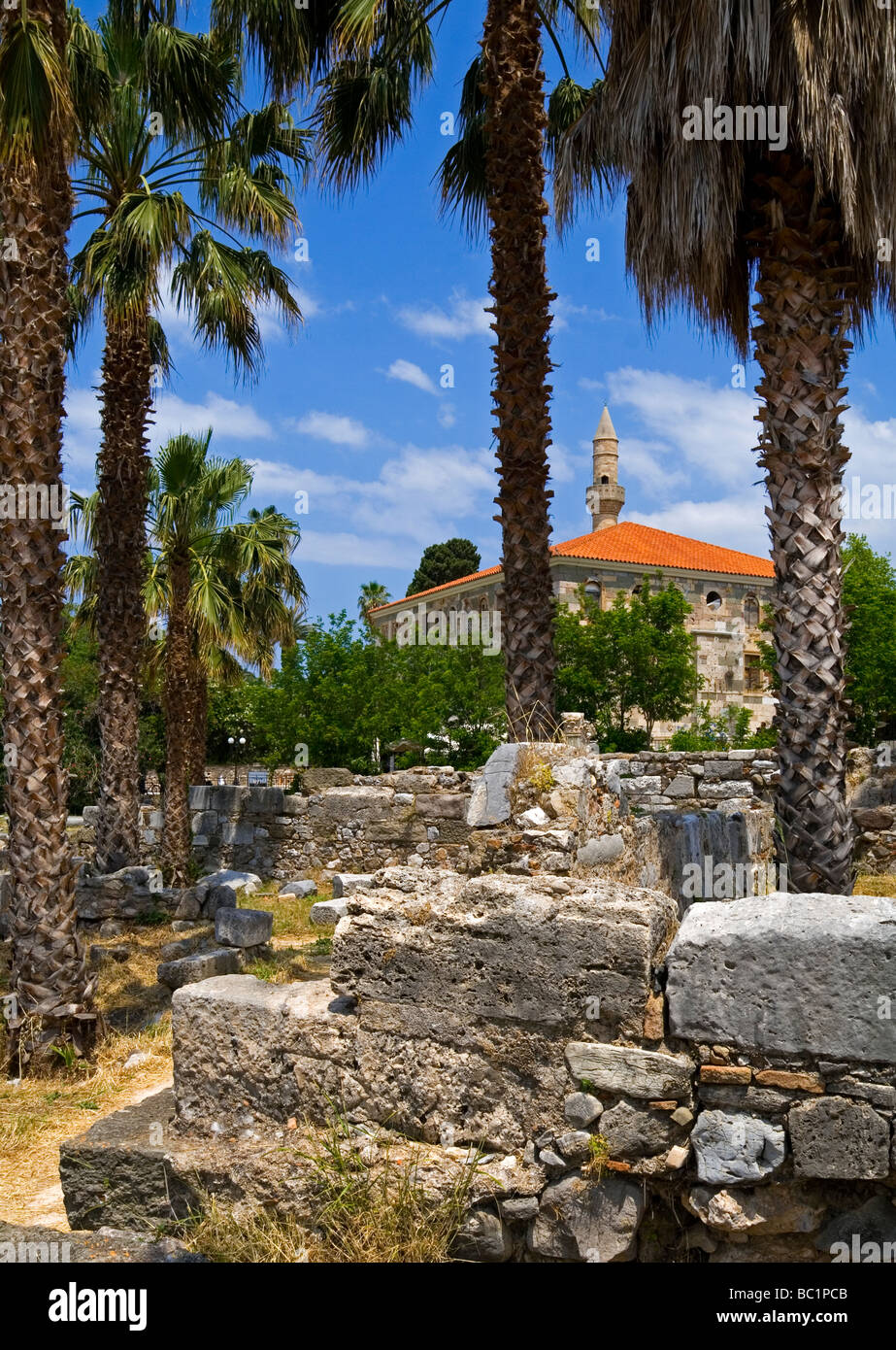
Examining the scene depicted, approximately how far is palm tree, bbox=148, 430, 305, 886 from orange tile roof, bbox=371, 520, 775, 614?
17525mm

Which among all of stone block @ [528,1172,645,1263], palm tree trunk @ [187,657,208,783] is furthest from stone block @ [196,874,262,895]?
stone block @ [528,1172,645,1263]

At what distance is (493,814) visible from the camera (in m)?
5.04

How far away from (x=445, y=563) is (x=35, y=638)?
42.4 metres

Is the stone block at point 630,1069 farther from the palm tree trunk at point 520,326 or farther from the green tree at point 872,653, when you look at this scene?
the green tree at point 872,653

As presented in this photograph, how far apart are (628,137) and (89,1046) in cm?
720

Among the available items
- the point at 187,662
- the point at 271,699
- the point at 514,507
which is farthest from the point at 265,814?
the point at 514,507

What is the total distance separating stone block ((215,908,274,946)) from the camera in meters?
9.62

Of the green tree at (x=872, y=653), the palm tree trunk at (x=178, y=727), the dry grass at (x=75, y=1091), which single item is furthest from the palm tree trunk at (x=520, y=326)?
the green tree at (x=872, y=653)

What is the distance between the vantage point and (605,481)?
149 ft

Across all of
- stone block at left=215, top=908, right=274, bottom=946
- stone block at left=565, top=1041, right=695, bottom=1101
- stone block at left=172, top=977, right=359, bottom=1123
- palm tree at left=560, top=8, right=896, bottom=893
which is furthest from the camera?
stone block at left=215, top=908, right=274, bottom=946

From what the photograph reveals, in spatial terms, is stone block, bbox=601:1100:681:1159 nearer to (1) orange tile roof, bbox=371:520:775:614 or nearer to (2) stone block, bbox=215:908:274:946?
(2) stone block, bbox=215:908:274:946

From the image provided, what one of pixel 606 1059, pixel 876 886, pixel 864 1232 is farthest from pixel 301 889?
pixel 864 1232

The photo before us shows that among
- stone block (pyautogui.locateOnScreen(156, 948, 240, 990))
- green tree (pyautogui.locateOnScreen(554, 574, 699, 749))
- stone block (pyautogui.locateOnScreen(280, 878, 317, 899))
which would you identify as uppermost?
green tree (pyautogui.locateOnScreen(554, 574, 699, 749))

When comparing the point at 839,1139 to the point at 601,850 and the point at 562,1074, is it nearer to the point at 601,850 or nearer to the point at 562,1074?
the point at 562,1074
